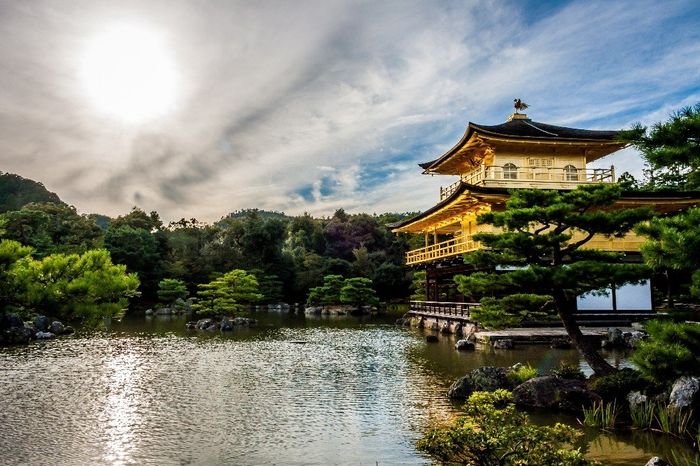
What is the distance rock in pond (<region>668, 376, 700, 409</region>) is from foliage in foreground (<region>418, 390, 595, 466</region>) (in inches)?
151

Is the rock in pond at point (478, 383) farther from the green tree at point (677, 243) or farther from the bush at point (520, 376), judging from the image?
the green tree at point (677, 243)

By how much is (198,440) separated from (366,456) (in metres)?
2.68

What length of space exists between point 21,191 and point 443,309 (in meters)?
82.8

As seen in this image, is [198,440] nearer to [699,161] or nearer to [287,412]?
[287,412]

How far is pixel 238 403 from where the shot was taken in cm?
1045

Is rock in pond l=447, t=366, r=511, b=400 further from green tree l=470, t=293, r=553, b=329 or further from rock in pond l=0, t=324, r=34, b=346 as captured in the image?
rock in pond l=0, t=324, r=34, b=346

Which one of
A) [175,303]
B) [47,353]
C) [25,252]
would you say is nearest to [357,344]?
[47,353]

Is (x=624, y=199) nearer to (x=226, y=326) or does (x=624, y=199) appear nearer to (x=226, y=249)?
(x=226, y=326)

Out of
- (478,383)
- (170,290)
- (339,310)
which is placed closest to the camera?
(478,383)

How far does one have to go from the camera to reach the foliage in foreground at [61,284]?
619 centimetres

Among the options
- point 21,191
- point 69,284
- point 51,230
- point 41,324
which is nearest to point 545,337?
point 69,284

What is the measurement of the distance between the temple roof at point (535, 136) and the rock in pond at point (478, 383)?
14.0m

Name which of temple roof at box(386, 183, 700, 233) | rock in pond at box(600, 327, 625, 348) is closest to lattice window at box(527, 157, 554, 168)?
temple roof at box(386, 183, 700, 233)

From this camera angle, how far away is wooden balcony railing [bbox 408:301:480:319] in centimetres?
2252
